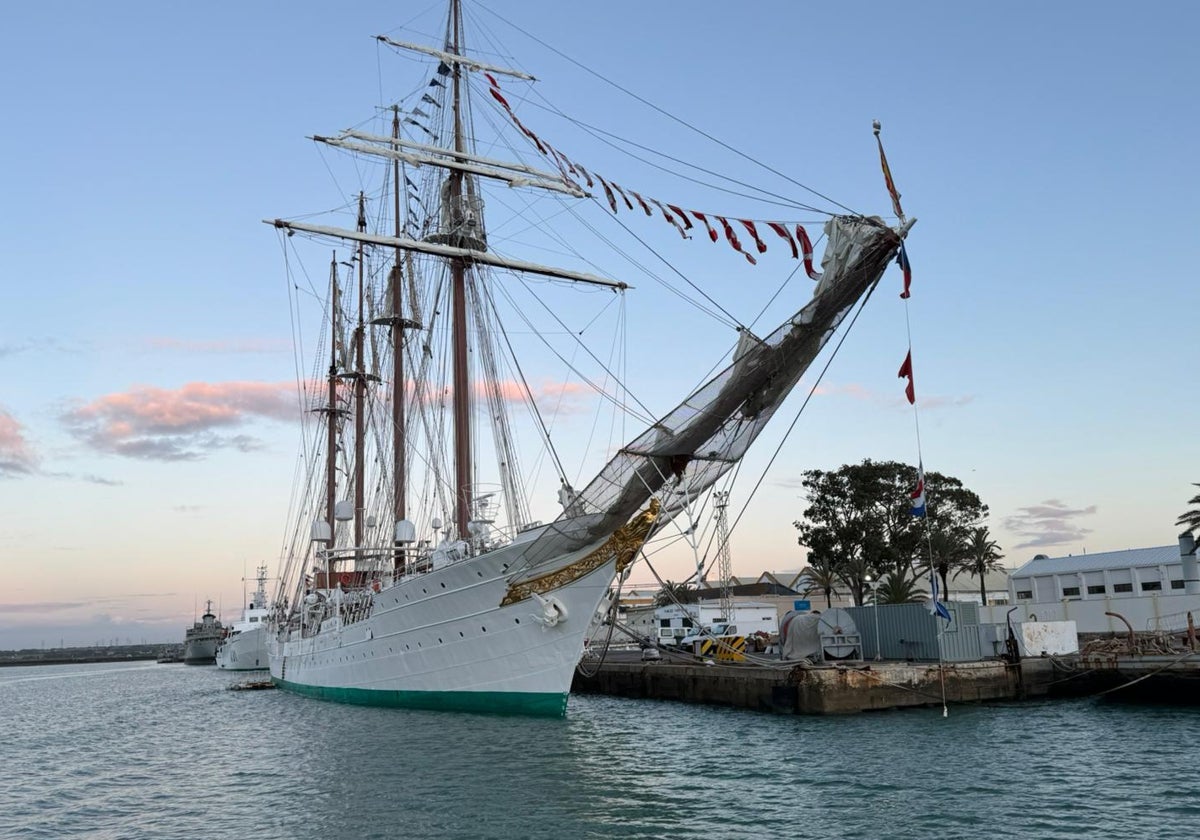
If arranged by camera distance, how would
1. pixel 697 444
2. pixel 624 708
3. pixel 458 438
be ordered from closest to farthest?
pixel 697 444 → pixel 458 438 → pixel 624 708

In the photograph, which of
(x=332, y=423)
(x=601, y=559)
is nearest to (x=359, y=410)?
(x=332, y=423)

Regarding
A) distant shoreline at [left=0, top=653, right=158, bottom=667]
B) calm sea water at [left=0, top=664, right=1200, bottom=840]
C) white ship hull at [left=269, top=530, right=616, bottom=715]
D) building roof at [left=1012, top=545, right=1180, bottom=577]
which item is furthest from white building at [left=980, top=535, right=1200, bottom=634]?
distant shoreline at [left=0, top=653, right=158, bottom=667]

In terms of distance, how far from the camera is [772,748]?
2253 centimetres

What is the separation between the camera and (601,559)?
26.8m

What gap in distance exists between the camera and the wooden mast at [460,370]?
106 ft

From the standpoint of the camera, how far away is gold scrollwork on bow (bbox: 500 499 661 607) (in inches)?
1045

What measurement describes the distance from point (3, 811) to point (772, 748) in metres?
17.0

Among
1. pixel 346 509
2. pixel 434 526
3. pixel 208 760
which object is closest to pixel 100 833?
pixel 208 760

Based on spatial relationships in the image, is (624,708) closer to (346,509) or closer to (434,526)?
(434,526)

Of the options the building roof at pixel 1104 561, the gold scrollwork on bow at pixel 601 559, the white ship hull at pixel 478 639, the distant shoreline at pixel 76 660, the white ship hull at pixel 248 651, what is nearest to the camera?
the gold scrollwork on bow at pixel 601 559

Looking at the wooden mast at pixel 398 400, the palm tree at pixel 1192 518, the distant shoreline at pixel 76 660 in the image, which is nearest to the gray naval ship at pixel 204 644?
the distant shoreline at pixel 76 660

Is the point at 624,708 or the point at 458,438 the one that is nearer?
the point at 458,438

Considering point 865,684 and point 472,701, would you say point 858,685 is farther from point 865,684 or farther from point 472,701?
point 472,701

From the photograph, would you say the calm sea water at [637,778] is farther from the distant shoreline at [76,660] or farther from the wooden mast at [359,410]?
the distant shoreline at [76,660]
